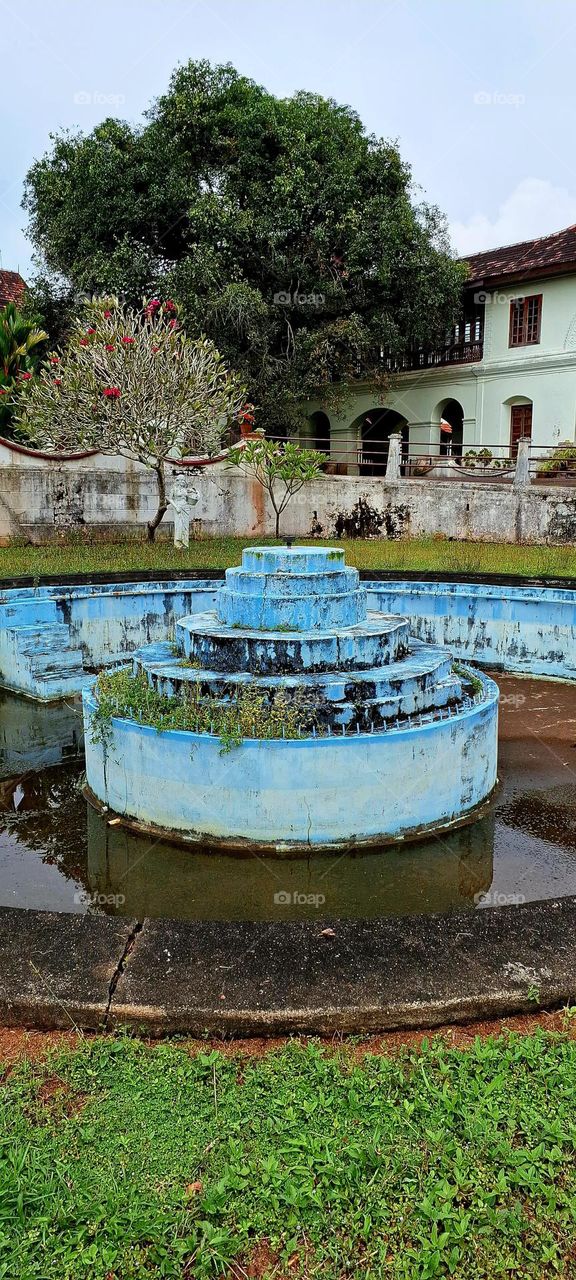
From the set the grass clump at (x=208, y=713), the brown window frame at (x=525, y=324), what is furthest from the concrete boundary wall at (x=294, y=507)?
the grass clump at (x=208, y=713)

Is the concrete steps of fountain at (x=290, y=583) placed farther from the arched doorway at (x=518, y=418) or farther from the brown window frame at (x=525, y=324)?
the brown window frame at (x=525, y=324)

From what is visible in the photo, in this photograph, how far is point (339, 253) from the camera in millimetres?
20797

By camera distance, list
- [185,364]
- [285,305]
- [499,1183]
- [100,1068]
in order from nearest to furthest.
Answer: [499,1183], [100,1068], [185,364], [285,305]

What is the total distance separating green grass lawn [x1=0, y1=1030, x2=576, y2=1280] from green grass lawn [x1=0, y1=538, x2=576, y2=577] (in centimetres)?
896

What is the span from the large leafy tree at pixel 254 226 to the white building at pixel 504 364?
96.8 inches

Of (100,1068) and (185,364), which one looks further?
(185,364)

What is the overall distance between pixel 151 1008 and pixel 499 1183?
41.8 inches

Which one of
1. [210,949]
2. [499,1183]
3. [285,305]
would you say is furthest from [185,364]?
[499,1183]

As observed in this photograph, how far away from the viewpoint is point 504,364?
74.8 feet

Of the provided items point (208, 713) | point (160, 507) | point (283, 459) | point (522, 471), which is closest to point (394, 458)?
point (522, 471)

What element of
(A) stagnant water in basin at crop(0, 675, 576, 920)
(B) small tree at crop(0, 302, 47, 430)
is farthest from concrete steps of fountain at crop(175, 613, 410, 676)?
(B) small tree at crop(0, 302, 47, 430)

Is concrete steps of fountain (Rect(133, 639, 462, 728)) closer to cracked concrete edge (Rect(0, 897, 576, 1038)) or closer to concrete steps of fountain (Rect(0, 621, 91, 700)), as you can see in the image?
cracked concrete edge (Rect(0, 897, 576, 1038))

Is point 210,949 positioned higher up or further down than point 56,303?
further down

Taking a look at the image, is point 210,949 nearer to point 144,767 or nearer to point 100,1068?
point 100,1068
